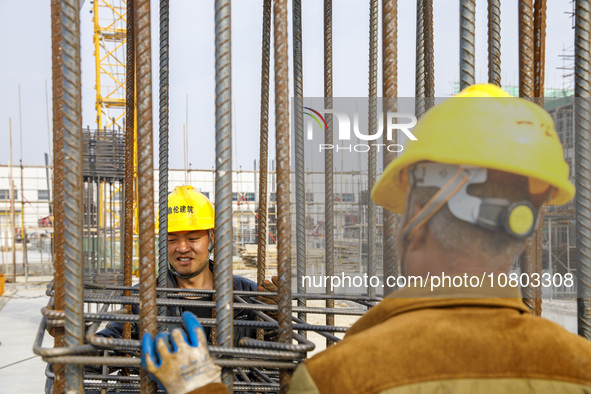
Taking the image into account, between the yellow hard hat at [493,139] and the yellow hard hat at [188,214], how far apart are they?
324 centimetres

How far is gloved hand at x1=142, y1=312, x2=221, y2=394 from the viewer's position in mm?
1388

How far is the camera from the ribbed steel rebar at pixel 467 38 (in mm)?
1688

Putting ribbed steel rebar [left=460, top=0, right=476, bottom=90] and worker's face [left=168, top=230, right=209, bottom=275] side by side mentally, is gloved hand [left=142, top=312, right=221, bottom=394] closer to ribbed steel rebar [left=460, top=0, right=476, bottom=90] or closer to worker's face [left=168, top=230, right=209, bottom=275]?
ribbed steel rebar [left=460, top=0, right=476, bottom=90]

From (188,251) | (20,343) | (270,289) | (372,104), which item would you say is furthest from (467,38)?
(20,343)

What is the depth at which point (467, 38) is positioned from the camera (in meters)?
1.69

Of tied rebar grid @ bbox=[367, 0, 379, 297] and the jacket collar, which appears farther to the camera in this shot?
tied rebar grid @ bbox=[367, 0, 379, 297]

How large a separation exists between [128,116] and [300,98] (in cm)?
112

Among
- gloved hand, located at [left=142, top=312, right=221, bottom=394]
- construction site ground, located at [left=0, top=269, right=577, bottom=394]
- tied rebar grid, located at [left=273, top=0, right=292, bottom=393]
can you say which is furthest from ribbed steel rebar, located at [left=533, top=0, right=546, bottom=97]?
construction site ground, located at [left=0, top=269, right=577, bottom=394]

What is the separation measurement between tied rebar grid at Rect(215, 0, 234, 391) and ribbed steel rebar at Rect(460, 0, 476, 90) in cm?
81

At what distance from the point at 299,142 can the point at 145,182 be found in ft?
4.75

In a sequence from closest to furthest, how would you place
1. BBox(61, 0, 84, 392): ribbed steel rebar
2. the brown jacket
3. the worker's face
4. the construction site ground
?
the brown jacket, BBox(61, 0, 84, 392): ribbed steel rebar, the worker's face, the construction site ground

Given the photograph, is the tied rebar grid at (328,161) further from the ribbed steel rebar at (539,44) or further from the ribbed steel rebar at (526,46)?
the ribbed steel rebar at (526,46)

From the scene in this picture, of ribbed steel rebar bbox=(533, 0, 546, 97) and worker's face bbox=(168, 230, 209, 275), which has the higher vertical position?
ribbed steel rebar bbox=(533, 0, 546, 97)

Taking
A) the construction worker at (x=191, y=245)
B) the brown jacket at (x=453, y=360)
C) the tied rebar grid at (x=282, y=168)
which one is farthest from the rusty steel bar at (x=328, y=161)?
the brown jacket at (x=453, y=360)
